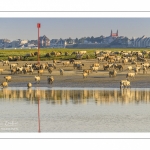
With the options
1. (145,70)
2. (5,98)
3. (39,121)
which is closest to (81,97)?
(5,98)

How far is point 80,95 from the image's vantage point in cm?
1948

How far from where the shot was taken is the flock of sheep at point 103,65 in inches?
980

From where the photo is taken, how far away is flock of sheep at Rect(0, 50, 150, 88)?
81.6 ft

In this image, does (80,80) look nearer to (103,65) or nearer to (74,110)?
(103,65)

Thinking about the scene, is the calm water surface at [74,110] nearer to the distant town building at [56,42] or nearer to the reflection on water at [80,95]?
the reflection on water at [80,95]

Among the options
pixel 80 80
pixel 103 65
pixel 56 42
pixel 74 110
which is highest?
pixel 56 42

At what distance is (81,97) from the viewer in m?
18.9

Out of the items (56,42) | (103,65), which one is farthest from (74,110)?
(103,65)

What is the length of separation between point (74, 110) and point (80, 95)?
3.91 metres

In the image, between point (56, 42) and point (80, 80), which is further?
point (80, 80)

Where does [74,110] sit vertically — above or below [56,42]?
below
